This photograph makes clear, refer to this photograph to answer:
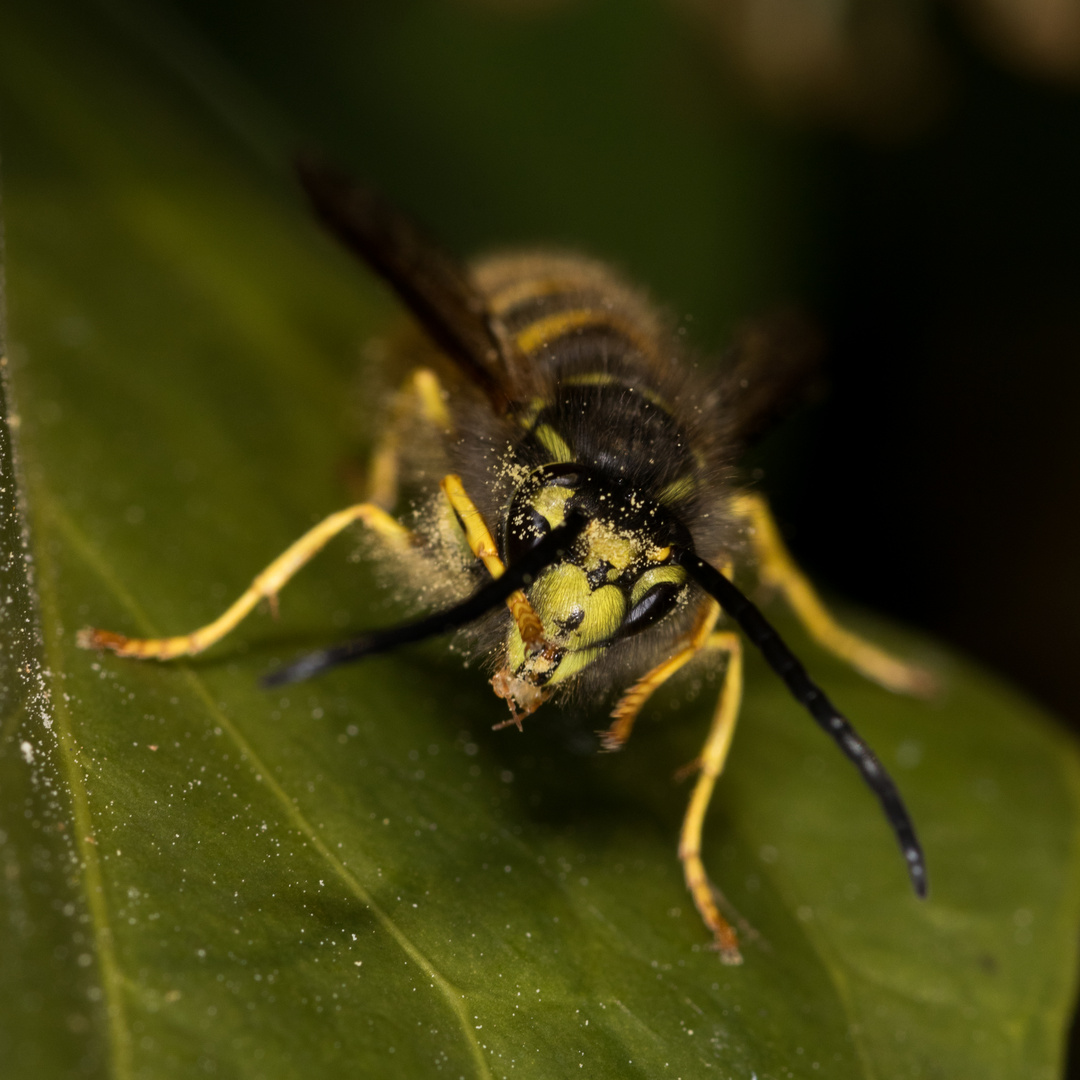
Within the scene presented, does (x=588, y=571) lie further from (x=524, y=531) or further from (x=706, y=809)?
(x=706, y=809)

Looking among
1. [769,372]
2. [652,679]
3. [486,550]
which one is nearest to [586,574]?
[486,550]

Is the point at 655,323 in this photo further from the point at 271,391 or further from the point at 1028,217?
the point at 1028,217

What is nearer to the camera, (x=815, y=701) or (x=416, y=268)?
(x=815, y=701)

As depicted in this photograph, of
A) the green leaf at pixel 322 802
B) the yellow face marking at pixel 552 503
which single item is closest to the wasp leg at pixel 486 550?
the yellow face marking at pixel 552 503

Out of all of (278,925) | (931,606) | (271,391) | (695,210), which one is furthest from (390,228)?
(931,606)

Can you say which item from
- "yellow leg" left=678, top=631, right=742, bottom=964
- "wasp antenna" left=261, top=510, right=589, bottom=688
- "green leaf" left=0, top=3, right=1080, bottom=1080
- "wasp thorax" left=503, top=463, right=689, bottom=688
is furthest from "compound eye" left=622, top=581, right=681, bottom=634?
"green leaf" left=0, top=3, right=1080, bottom=1080

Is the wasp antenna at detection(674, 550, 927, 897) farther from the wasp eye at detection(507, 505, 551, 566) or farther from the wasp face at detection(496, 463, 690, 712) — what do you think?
the wasp eye at detection(507, 505, 551, 566)
